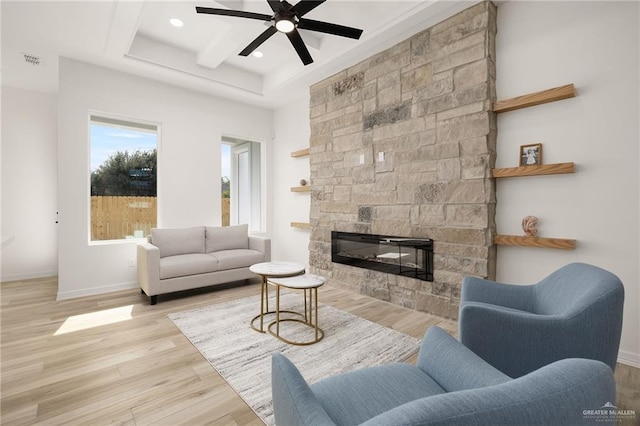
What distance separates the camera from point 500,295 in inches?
82.7

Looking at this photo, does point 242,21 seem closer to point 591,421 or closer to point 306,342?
point 306,342

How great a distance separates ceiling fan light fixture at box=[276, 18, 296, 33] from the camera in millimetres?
2432

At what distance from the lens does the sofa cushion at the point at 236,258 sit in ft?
13.3

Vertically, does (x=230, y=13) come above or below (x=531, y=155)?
above

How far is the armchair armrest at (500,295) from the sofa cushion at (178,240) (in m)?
3.52

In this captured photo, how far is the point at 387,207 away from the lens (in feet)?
12.0

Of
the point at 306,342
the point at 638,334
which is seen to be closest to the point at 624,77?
the point at 638,334

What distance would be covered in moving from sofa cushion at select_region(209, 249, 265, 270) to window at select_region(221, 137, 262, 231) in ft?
4.76

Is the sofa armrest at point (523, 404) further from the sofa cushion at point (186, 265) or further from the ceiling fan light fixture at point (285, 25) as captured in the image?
the sofa cushion at point (186, 265)

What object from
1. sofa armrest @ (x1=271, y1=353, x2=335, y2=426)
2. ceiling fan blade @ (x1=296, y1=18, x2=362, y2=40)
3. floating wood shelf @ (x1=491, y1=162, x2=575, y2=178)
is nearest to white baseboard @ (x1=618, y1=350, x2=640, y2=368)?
floating wood shelf @ (x1=491, y1=162, x2=575, y2=178)

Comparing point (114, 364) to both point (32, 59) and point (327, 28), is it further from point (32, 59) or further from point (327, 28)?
point (32, 59)

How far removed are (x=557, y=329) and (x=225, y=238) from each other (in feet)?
13.2

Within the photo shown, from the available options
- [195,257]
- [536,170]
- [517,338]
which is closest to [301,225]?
[195,257]

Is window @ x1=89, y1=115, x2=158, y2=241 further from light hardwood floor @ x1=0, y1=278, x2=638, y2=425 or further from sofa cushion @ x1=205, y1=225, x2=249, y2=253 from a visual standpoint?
light hardwood floor @ x1=0, y1=278, x2=638, y2=425
